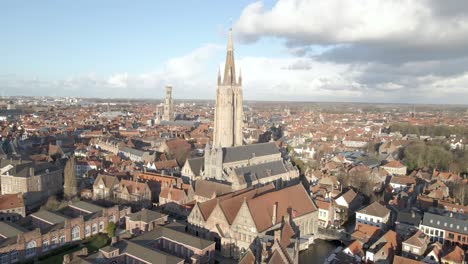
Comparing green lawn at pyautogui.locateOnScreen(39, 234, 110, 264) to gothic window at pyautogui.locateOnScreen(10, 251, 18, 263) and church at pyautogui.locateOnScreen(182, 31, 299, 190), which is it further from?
church at pyautogui.locateOnScreen(182, 31, 299, 190)

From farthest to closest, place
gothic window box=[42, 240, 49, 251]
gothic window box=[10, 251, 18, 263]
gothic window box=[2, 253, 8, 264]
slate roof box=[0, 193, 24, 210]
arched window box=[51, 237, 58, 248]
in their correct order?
slate roof box=[0, 193, 24, 210] → arched window box=[51, 237, 58, 248] → gothic window box=[42, 240, 49, 251] → gothic window box=[10, 251, 18, 263] → gothic window box=[2, 253, 8, 264]

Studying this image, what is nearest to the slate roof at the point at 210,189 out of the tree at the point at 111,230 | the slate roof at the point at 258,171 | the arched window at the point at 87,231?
the slate roof at the point at 258,171

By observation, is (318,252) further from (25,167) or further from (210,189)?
(25,167)

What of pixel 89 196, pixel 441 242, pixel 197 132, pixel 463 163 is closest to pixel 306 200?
pixel 441 242

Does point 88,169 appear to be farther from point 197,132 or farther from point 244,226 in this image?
point 197,132

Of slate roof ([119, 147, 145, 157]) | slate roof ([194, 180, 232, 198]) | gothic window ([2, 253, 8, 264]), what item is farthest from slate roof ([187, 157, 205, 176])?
gothic window ([2, 253, 8, 264])

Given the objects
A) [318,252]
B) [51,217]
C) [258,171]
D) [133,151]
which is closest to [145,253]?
[51,217]
